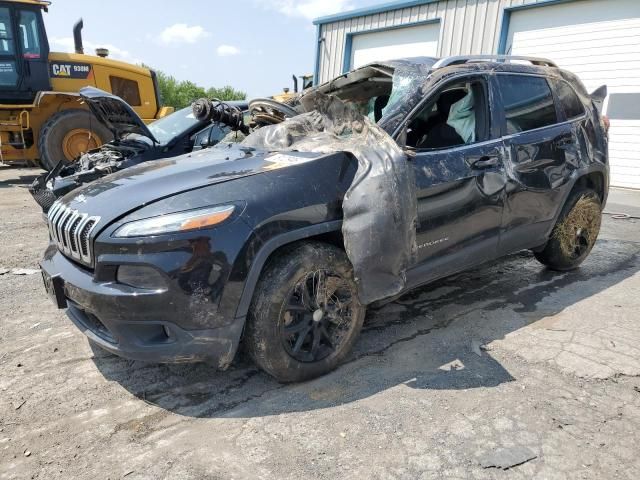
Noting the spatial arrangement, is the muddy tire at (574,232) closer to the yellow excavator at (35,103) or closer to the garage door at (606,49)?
the garage door at (606,49)

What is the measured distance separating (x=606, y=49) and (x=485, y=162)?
26.6 ft

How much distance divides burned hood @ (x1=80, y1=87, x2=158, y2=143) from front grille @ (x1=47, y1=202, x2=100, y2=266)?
2.84 m

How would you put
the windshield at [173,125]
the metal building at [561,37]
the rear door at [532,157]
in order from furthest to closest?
1. the metal building at [561,37]
2. the windshield at [173,125]
3. the rear door at [532,157]

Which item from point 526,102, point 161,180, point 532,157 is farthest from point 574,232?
point 161,180

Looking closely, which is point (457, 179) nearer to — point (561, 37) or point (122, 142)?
point (122, 142)

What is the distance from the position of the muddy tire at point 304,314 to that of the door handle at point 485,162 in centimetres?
125

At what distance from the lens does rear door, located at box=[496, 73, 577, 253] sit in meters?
3.80

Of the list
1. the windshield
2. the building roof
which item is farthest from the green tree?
the windshield

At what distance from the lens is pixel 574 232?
4613mm

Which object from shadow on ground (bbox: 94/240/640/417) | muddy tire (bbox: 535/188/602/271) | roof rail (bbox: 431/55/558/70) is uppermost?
roof rail (bbox: 431/55/558/70)

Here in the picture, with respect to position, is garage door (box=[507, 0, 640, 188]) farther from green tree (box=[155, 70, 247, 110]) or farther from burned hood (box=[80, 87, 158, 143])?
green tree (box=[155, 70, 247, 110])

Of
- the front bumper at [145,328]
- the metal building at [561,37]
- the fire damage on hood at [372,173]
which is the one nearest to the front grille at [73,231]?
the front bumper at [145,328]

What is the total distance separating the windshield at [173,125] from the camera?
6281 millimetres

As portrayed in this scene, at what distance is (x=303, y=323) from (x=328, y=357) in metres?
0.30
